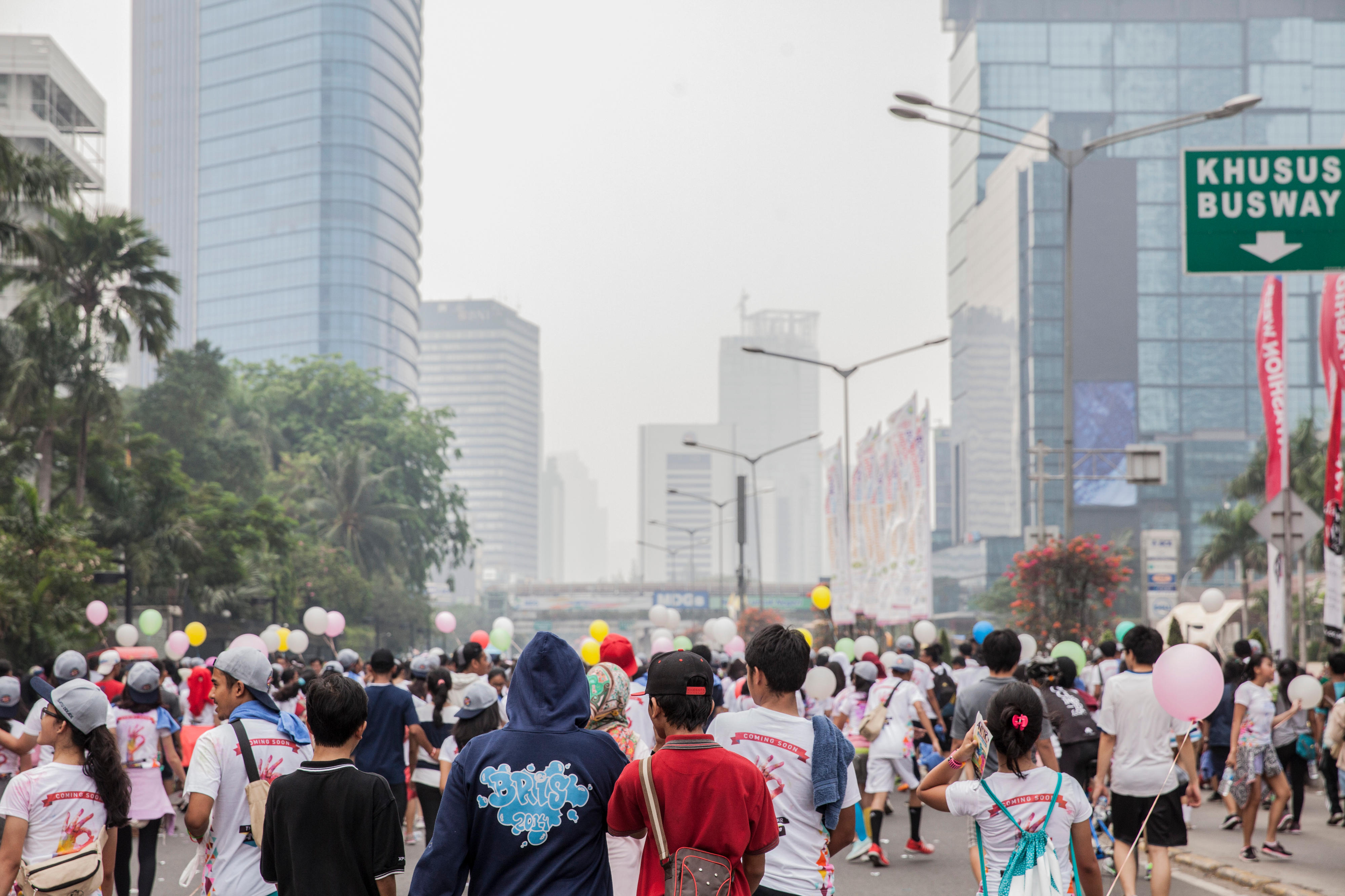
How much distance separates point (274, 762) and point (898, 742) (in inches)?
287

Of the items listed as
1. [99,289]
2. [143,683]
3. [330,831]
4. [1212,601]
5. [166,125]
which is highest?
[166,125]

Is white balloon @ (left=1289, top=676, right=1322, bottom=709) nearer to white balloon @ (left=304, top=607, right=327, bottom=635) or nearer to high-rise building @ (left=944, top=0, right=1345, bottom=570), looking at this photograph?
white balloon @ (left=304, top=607, right=327, bottom=635)

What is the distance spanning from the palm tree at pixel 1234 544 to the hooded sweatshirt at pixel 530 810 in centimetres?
5000

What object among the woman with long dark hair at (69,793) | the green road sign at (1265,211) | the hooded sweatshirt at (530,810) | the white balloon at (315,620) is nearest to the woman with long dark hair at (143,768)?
the woman with long dark hair at (69,793)

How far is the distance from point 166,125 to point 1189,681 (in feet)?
531

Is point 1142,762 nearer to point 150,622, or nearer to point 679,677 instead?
point 679,677

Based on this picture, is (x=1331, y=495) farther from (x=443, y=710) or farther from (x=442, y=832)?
(x=442, y=832)

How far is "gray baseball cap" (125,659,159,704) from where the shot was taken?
8836mm

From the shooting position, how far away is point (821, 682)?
10.1m

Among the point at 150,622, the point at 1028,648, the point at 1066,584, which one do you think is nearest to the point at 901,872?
the point at 1028,648

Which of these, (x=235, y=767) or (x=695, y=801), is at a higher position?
(x=695, y=801)

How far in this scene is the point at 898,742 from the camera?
1166 cm

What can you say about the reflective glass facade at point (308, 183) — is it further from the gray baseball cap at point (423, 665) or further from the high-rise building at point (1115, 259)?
the gray baseball cap at point (423, 665)

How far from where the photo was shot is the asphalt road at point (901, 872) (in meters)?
9.84
